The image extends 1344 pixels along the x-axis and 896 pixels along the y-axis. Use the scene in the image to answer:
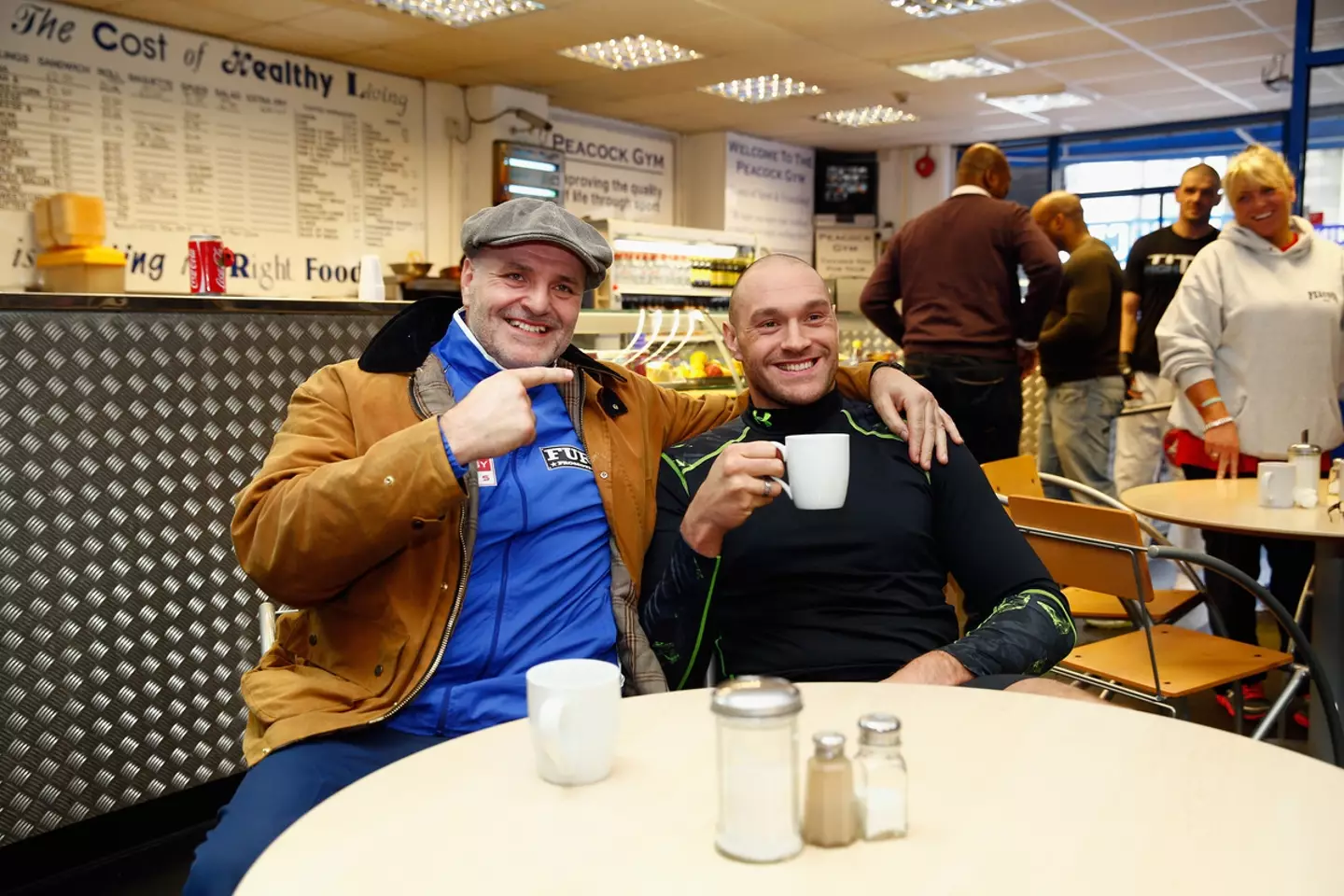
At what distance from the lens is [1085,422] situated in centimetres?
545

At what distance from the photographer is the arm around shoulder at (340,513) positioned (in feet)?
4.90

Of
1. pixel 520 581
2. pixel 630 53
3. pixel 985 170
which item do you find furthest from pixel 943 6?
pixel 520 581

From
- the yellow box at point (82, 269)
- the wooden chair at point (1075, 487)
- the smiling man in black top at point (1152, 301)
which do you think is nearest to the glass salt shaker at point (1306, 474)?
the wooden chair at point (1075, 487)

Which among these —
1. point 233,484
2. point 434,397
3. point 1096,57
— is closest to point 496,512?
point 434,397

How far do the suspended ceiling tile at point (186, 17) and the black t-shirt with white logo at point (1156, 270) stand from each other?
17.2ft

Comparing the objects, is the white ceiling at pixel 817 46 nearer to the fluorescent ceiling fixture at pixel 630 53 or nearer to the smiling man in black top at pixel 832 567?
the fluorescent ceiling fixture at pixel 630 53

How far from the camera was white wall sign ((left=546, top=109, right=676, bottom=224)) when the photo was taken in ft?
31.9

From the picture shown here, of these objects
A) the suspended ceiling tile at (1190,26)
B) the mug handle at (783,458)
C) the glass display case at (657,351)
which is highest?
Result: the suspended ceiling tile at (1190,26)

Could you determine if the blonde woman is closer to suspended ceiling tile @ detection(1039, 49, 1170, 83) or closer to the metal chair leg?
the metal chair leg

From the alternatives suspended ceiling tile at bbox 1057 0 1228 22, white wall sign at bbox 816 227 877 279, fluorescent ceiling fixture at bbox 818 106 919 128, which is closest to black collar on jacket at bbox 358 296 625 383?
suspended ceiling tile at bbox 1057 0 1228 22

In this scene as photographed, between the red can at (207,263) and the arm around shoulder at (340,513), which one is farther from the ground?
the red can at (207,263)

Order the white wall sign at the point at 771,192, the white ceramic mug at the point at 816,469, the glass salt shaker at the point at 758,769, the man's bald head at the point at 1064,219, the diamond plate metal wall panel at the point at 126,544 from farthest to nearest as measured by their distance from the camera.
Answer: the white wall sign at the point at 771,192, the man's bald head at the point at 1064,219, the diamond plate metal wall panel at the point at 126,544, the white ceramic mug at the point at 816,469, the glass salt shaker at the point at 758,769

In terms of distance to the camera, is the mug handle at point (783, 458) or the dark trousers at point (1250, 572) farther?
the dark trousers at point (1250, 572)

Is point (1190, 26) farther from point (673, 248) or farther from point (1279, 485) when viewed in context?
point (1279, 485)
